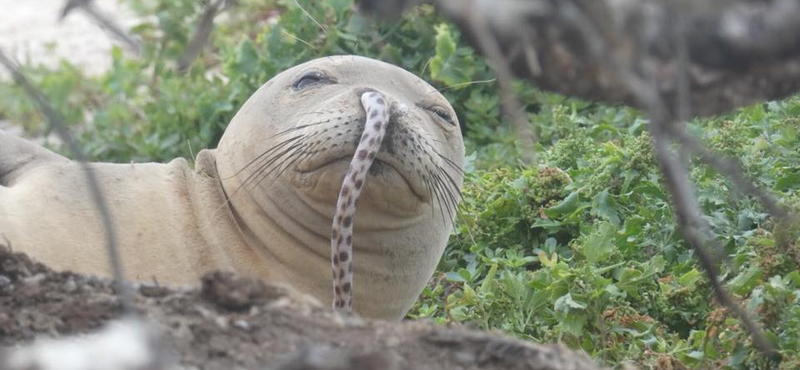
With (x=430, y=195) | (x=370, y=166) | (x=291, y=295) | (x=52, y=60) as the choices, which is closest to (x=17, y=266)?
(x=291, y=295)

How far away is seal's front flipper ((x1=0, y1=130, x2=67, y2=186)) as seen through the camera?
209 inches

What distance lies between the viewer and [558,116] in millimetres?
6516

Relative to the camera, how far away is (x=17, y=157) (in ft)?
17.7

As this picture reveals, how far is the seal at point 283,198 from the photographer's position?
15.5 ft

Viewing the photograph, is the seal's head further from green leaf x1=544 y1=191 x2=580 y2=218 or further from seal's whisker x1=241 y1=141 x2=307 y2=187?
green leaf x1=544 y1=191 x2=580 y2=218

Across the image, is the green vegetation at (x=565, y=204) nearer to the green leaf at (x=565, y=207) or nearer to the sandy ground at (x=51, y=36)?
the green leaf at (x=565, y=207)

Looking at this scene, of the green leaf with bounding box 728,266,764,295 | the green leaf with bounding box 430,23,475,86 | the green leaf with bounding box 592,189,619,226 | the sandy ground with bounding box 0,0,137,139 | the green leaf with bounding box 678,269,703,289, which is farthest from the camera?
the sandy ground with bounding box 0,0,137,139

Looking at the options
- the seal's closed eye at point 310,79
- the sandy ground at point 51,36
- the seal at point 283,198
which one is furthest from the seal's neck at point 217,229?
the sandy ground at point 51,36

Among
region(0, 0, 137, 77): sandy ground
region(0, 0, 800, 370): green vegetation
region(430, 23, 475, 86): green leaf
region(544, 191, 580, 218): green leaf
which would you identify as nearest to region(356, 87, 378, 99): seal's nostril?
region(0, 0, 800, 370): green vegetation

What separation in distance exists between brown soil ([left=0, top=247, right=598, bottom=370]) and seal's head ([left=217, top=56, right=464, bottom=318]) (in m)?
1.58

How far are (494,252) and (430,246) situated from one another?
0.71 meters

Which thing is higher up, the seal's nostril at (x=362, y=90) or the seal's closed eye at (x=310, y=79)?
the seal's closed eye at (x=310, y=79)

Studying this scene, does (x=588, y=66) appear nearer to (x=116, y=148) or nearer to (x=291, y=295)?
(x=291, y=295)

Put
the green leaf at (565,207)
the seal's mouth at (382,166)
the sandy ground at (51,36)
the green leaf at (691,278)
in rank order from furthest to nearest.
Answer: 1. the sandy ground at (51,36)
2. the green leaf at (565,207)
3. the green leaf at (691,278)
4. the seal's mouth at (382,166)
